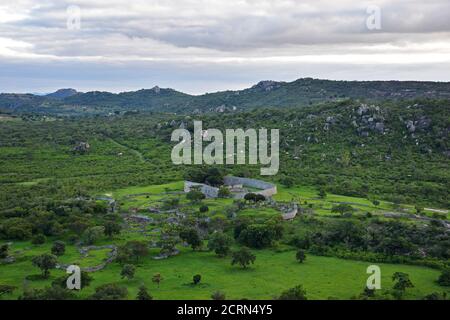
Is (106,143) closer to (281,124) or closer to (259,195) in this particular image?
(281,124)

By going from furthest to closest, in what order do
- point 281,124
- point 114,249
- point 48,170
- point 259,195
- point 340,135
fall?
1. point 281,124
2. point 340,135
3. point 48,170
4. point 259,195
5. point 114,249

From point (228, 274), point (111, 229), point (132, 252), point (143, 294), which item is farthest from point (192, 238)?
point (143, 294)

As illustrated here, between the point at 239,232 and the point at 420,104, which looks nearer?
the point at 239,232

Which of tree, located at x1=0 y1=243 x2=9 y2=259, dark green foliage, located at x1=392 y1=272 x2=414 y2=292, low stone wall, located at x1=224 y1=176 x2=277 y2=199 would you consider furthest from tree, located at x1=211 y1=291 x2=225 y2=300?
low stone wall, located at x1=224 y1=176 x2=277 y2=199

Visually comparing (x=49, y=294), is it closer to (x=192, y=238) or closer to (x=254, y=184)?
(x=192, y=238)

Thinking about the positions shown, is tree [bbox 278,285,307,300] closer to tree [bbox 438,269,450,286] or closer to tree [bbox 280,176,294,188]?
tree [bbox 438,269,450,286]

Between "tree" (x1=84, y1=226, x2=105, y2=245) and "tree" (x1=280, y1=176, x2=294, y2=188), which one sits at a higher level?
"tree" (x1=280, y1=176, x2=294, y2=188)
